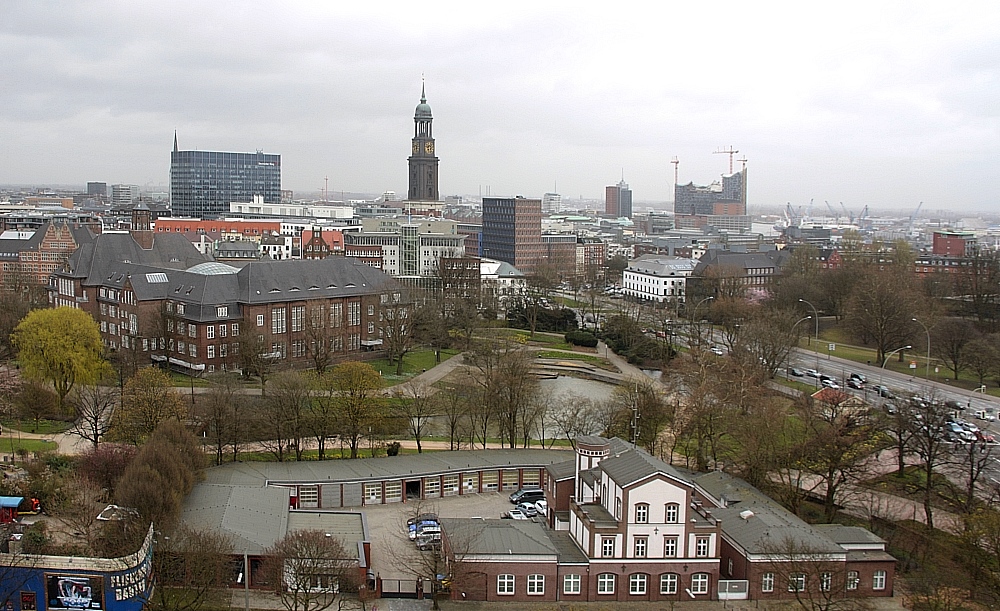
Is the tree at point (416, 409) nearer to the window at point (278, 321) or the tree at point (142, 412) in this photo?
the tree at point (142, 412)

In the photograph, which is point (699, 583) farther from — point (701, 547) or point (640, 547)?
point (640, 547)

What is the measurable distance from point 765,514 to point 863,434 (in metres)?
7.05

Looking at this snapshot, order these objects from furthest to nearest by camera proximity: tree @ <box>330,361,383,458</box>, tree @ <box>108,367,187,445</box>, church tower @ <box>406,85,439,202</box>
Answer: church tower @ <box>406,85,439,202</box> → tree @ <box>330,361,383,458</box> → tree @ <box>108,367,187,445</box>

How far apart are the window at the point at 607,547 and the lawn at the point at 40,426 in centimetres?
2605

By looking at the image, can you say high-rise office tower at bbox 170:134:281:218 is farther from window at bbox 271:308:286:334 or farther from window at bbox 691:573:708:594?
window at bbox 691:573:708:594

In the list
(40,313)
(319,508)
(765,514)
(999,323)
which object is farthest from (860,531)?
(999,323)

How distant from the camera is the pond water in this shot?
55688mm

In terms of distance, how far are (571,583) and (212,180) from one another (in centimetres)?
16277

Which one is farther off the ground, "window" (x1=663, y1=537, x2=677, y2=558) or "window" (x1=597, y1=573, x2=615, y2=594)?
"window" (x1=663, y1=537, x2=677, y2=558)

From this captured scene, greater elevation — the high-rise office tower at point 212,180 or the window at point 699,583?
the high-rise office tower at point 212,180

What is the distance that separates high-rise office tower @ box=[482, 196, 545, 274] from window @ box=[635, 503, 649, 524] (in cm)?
9331

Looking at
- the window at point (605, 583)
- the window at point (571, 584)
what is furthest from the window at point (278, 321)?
the window at point (605, 583)

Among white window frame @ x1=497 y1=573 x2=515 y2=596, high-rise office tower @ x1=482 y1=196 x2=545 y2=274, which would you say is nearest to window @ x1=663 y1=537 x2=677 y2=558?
white window frame @ x1=497 y1=573 x2=515 y2=596

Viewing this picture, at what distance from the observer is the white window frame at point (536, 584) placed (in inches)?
1074
